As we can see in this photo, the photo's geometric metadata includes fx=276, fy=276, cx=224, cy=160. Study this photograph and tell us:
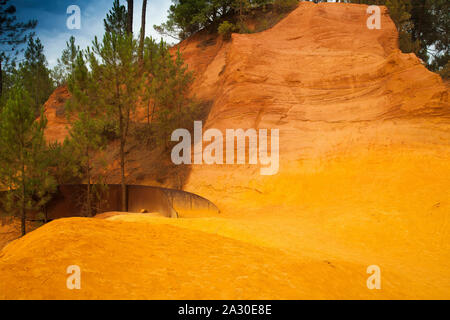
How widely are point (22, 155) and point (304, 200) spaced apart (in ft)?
28.5

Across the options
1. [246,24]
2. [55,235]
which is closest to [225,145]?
[55,235]

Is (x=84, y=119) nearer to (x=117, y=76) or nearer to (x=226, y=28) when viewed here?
(x=117, y=76)

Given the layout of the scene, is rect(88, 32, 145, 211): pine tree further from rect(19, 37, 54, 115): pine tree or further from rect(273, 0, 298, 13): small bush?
rect(19, 37, 54, 115): pine tree

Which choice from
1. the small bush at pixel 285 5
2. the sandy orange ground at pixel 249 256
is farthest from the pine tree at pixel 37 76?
the sandy orange ground at pixel 249 256

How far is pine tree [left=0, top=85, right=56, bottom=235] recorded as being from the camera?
8180 millimetres

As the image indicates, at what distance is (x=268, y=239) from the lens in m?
4.25

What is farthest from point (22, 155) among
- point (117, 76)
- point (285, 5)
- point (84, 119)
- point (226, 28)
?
point (285, 5)

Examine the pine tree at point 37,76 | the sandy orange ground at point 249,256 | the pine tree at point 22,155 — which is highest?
the pine tree at point 37,76

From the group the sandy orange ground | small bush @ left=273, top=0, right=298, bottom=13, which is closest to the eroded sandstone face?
the sandy orange ground

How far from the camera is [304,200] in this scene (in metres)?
8.22

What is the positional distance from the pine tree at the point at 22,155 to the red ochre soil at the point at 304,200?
5245mm

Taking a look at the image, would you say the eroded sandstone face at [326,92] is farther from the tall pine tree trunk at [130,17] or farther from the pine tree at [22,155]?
the tall pine tree trunk at [130,17]

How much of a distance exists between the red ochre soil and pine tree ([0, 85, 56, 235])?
17.2 feet

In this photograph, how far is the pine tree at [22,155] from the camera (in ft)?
26.8
